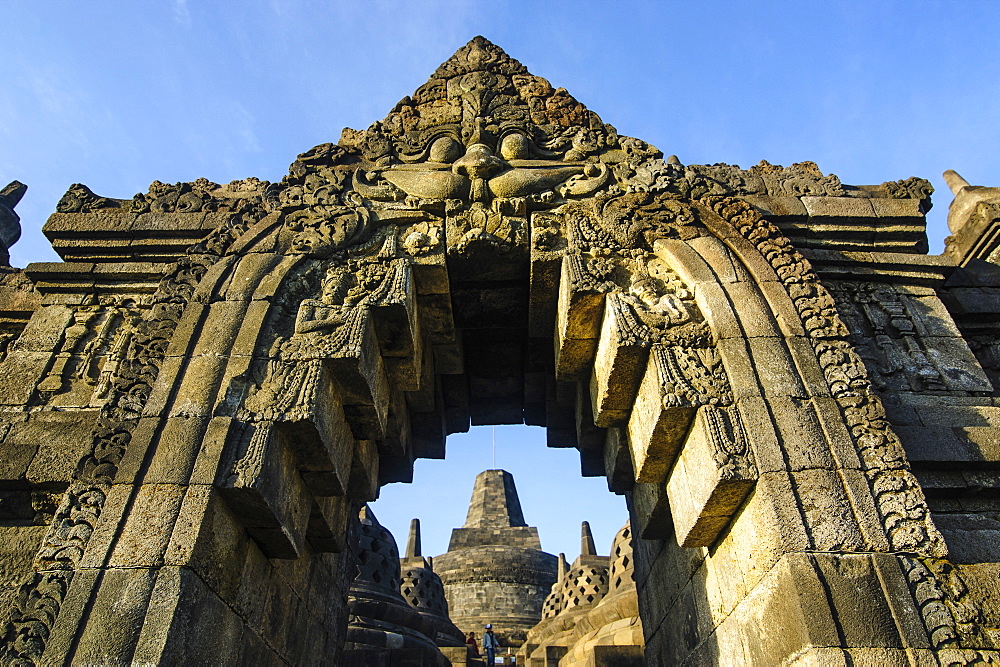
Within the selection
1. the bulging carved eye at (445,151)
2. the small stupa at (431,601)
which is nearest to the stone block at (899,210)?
the bulging carved eye at (445,151)

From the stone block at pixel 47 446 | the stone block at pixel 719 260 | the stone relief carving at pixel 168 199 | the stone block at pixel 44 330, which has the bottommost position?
the stone block at pixel 47 446

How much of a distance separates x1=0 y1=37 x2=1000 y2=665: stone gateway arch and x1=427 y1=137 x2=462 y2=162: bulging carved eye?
0.03m

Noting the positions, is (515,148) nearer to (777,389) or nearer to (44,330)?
(777,389)

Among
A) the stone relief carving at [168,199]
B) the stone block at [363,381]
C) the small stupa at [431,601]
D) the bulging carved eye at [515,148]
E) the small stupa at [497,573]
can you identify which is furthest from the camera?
the small stupa at [497,573]

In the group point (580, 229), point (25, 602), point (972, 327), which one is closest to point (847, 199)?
point (972, 327)

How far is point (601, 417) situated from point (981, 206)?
5255 mm

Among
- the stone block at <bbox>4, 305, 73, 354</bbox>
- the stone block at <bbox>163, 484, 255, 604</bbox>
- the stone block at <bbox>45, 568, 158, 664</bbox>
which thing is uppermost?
the stone block at <bbox>4, 305, 73, 354</bbox>

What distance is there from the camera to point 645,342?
4.82 meters

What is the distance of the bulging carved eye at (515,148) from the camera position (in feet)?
21.9

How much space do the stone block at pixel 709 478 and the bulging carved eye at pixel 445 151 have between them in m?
3.81

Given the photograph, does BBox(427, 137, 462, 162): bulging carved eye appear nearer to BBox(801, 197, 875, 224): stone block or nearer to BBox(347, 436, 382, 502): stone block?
BBox(347, 436, 382, 502): stone block

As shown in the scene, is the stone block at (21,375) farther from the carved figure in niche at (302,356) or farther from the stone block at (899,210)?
the stone block at (899,210)

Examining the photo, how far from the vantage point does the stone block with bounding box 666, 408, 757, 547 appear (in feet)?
13.3

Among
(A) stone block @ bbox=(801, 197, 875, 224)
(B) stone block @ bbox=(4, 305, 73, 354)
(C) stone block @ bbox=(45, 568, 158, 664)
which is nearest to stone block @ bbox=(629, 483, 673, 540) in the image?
(A) stone block @ bbox=(801, 197, 875, 224)
